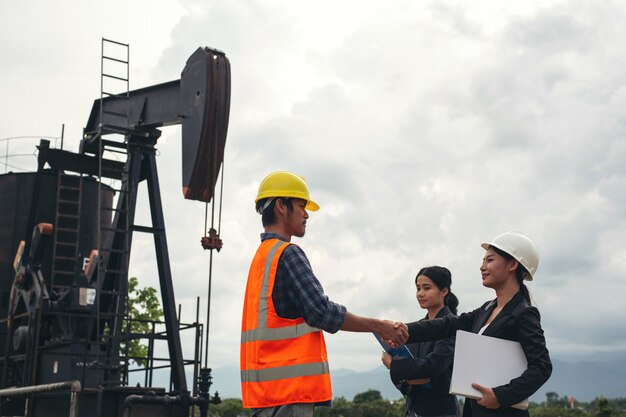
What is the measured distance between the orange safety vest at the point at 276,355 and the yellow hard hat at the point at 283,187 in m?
0.39

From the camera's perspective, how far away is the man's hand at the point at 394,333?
514cm

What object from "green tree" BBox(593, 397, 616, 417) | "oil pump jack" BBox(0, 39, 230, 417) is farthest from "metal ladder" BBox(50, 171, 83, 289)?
"green tree" BBox(593, 397, 616, 417)

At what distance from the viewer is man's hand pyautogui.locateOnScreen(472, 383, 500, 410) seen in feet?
14.7

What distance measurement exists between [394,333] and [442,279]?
1.15 meters

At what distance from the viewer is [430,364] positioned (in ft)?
18.7

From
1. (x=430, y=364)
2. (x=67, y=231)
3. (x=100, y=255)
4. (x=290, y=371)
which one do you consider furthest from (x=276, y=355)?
(x=67, y=231)

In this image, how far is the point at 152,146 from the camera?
17.4 m

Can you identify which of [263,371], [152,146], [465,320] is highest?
[152,146]

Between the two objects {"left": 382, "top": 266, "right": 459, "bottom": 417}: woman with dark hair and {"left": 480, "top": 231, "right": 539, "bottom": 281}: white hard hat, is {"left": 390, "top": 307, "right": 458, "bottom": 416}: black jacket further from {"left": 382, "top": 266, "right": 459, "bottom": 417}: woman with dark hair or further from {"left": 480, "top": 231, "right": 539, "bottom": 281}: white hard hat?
{"left": 480, "top": 231, "right": 539, "bottom": 281}: white hard hat

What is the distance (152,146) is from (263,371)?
43.6 ft

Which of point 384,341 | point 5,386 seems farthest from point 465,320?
point 5,386

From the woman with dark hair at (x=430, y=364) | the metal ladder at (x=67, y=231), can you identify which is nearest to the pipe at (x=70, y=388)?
the woman with dark hair at (x=430, y=364)

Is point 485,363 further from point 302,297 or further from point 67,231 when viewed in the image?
point 67,231

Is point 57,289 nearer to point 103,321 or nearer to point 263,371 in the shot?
point 103,321
